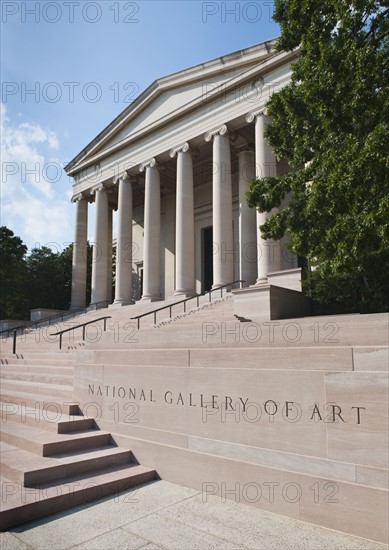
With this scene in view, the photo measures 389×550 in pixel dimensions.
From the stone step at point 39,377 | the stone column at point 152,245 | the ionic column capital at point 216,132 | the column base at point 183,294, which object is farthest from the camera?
the stone column at point 152,245

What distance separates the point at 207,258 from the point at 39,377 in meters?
19.3

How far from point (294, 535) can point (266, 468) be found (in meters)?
1.09

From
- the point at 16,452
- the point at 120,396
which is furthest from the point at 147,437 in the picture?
the point at 16,452

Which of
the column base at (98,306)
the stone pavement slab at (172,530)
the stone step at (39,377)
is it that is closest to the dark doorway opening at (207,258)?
the column base at (98,306)

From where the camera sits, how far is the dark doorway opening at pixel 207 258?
1218 inches

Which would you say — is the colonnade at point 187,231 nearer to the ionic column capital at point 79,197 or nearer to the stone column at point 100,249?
the stone column at point 100,249

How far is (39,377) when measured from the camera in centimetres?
1388

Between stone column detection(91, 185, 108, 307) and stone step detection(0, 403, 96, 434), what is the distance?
65.7 ft

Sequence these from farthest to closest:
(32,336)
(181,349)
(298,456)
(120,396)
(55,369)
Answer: (32,336) → (55,369) → (120,396) → (181,349) → (298,456)

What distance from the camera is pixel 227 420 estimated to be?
7422mm

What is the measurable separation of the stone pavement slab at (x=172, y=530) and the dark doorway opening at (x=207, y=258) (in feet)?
78.9

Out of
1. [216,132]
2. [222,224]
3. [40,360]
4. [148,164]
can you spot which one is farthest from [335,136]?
[148,164]

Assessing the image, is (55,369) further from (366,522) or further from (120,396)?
(366,522)

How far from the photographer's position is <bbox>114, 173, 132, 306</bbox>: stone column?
95.7ft
